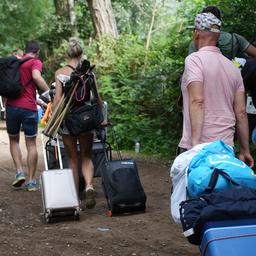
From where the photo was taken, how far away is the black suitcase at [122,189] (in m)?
6.53

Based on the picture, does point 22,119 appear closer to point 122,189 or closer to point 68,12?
point 122,189

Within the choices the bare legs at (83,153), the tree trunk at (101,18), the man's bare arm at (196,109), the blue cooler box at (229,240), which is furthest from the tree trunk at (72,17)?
the blue cooler box at (229,240)

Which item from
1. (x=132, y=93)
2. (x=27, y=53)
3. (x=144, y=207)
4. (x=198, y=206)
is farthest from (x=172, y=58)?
(x=198, y=206)

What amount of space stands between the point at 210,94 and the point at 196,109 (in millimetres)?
188

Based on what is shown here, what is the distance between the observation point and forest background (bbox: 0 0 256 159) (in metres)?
11.2

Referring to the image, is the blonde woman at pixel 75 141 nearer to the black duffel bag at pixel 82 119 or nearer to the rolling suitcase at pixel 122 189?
the black duffel bag at pixel 82 119

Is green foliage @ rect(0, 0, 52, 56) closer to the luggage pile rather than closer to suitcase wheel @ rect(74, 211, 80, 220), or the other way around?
suitcase wheel @ rect(74, 211, 80, 220)

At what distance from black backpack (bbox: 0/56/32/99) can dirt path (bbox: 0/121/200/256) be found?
4.25ft

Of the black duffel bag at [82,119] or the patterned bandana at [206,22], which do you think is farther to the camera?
the black duffel bag at [82,119]

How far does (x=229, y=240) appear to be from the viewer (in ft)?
9.68

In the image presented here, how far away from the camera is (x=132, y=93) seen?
1287 centimetres

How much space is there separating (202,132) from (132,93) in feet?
28.0

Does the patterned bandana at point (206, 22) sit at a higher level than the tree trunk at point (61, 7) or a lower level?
higher

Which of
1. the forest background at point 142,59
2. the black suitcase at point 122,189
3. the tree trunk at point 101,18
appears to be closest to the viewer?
the black suitcase at point 122,189
